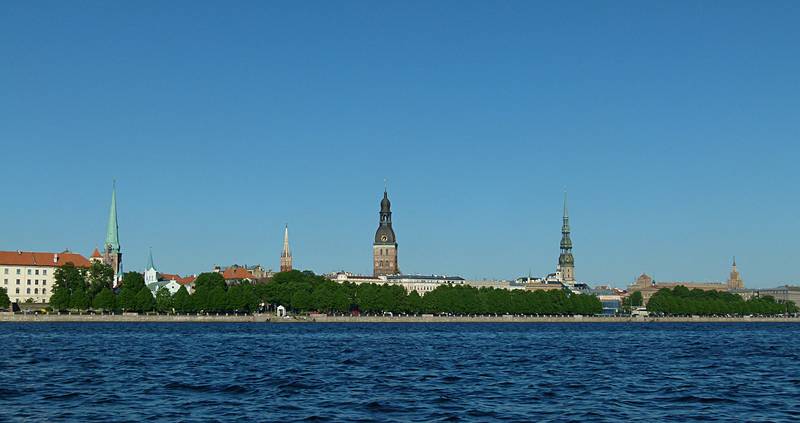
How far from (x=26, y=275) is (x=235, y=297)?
127ft

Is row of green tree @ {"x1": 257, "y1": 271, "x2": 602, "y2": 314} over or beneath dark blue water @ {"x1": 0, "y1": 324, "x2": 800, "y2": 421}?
over

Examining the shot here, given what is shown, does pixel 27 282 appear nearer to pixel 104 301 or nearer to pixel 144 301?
pixel 104 301

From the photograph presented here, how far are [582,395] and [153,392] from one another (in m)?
14.7

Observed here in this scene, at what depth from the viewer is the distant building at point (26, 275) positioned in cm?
17825

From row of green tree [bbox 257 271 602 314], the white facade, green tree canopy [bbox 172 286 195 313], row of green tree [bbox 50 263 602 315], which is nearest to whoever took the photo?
row of green tree [bbox 50 263 602 315]

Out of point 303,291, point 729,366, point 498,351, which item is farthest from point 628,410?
point 303,291

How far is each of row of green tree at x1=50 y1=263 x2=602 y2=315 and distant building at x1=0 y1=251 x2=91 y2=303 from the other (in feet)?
62.1

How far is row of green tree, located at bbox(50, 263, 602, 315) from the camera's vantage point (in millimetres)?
154625

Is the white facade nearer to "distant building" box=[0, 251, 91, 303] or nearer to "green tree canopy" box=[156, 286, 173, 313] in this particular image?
"distant building" box=[0, 251, 91, 303]

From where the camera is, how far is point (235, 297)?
165875 mm

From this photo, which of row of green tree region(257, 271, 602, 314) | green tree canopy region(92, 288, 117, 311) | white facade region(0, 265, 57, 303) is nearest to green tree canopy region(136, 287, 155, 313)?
green tree canopy region(92, 288, 117, 311)

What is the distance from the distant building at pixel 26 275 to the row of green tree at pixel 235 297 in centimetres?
1892

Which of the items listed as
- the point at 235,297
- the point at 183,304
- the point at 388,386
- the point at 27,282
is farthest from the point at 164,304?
the point at 388,386

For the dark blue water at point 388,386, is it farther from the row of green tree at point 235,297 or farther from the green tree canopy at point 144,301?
the green tree canopy at point 144,301
